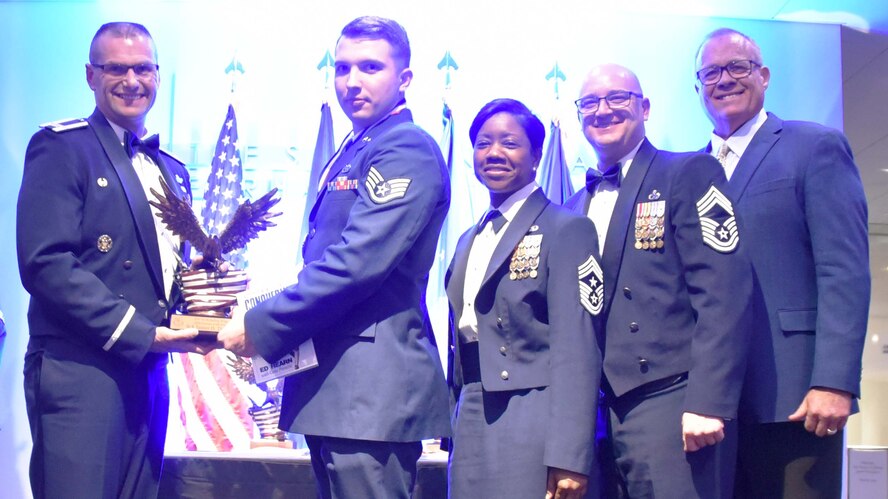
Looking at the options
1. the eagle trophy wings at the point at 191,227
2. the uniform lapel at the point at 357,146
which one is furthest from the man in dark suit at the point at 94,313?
the uniform lapel at the point at 357,146

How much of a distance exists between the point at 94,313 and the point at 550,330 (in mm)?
1206

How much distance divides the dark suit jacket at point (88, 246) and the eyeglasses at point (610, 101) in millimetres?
1344

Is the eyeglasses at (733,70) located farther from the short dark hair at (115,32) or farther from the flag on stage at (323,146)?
the flag on stage at (323,146)

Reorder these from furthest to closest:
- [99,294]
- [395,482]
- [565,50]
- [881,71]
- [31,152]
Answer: [881,71], [565,50], [31,152], [99,294], [395,482]

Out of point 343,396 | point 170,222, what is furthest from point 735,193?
point 170,222

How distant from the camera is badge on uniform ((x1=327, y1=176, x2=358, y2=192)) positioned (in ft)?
7.95

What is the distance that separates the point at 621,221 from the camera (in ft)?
8.16

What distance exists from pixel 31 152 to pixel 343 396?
1201mm

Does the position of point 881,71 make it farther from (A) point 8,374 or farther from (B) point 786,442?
(A) point 8,374

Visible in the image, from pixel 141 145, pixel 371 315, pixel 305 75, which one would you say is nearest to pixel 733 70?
pixel 371 315

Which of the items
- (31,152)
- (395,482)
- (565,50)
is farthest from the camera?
(565,50)

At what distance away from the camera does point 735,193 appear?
2635 mm

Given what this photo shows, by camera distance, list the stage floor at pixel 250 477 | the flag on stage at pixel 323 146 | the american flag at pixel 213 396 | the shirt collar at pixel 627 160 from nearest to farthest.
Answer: the shirt collar at pixel 627 160 → the stage floor at pixel 250 477 → the american flag at pixel 213 396 → the flag on stage at pixel 323 146

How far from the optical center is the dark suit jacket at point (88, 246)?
7.86 feet
